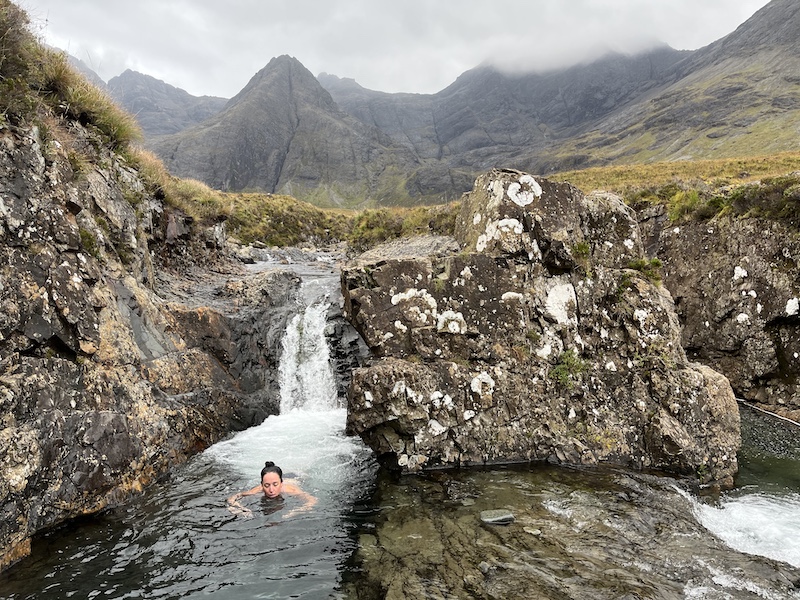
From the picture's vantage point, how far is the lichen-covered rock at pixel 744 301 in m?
18.2

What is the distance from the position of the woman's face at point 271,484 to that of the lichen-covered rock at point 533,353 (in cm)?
278

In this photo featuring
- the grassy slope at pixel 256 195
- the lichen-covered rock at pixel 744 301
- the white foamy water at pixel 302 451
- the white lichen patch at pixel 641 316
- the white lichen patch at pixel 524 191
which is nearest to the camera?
the grassy slope at pixel 256 195

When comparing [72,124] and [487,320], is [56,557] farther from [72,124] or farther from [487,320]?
[72,124]

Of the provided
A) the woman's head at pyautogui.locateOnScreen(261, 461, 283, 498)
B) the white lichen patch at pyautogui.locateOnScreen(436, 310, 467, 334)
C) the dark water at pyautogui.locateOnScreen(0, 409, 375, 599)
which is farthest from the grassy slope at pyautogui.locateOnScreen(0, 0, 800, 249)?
the white lichen patch at pyautogui.locateOnScreen(436, 310, 467, 334)

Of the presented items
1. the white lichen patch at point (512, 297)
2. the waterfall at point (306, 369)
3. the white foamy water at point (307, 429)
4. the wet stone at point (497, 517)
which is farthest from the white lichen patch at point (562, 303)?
the waterfall at point (306, 369)

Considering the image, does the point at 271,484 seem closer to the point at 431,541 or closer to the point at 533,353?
the point at 431,541

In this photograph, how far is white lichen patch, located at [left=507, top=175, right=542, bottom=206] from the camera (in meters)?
13.5

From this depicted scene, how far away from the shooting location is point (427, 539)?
8219 mm

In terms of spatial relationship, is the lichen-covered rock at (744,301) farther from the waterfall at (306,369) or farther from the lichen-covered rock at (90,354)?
the lichen-covered rock at (90,354)

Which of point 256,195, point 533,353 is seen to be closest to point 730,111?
point 256,195

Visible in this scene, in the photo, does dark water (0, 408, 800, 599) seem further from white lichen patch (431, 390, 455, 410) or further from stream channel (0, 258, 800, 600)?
white lichen patch (431, 390, 455, 410)

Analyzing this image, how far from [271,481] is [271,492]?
0.31m

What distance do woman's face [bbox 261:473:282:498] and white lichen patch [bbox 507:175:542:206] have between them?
33.5ft

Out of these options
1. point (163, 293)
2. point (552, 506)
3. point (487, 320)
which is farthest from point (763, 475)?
point (163, 293)
